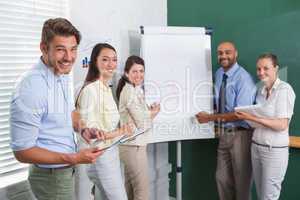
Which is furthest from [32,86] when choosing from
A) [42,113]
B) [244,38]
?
[244,38]

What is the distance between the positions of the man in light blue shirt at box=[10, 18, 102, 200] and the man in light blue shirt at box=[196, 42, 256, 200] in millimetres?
1525

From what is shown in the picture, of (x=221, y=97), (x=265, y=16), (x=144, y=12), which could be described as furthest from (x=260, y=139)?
(x=144, y=12)

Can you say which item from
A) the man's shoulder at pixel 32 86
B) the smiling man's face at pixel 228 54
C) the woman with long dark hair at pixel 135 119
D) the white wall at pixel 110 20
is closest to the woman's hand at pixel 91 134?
the woman with long dark hair at pixel 135 119

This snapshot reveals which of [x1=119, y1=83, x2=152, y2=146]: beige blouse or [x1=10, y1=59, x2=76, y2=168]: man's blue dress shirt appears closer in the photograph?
[x1=10, y1=59, x2=76, y2=168]: man's blue dress shirt

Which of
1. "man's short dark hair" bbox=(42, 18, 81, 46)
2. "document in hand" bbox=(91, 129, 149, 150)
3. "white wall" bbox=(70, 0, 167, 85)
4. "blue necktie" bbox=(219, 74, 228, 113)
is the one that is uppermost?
"white wall" bbox=(70, 0, 167, 85)

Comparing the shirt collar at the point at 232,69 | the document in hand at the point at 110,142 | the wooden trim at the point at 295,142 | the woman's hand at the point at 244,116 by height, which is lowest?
the wooden trim at the point at 295,142

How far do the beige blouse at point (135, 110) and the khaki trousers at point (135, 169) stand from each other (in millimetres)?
57

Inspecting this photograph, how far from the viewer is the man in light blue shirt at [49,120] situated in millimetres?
1453

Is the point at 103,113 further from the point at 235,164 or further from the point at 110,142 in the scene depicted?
the point at 235,164

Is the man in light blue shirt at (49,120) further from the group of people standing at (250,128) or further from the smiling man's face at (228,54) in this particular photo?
the smiling man's face at (228,54)

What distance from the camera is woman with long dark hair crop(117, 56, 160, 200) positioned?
245cm

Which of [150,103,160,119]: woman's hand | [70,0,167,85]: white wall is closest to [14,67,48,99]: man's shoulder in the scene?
[70,0,167,85]: white wall

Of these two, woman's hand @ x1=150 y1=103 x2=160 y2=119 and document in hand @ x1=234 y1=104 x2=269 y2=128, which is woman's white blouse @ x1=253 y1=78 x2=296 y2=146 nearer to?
document in hand @ x1=234 y1=104 x2=269 y2=128

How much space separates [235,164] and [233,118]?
422 mm
